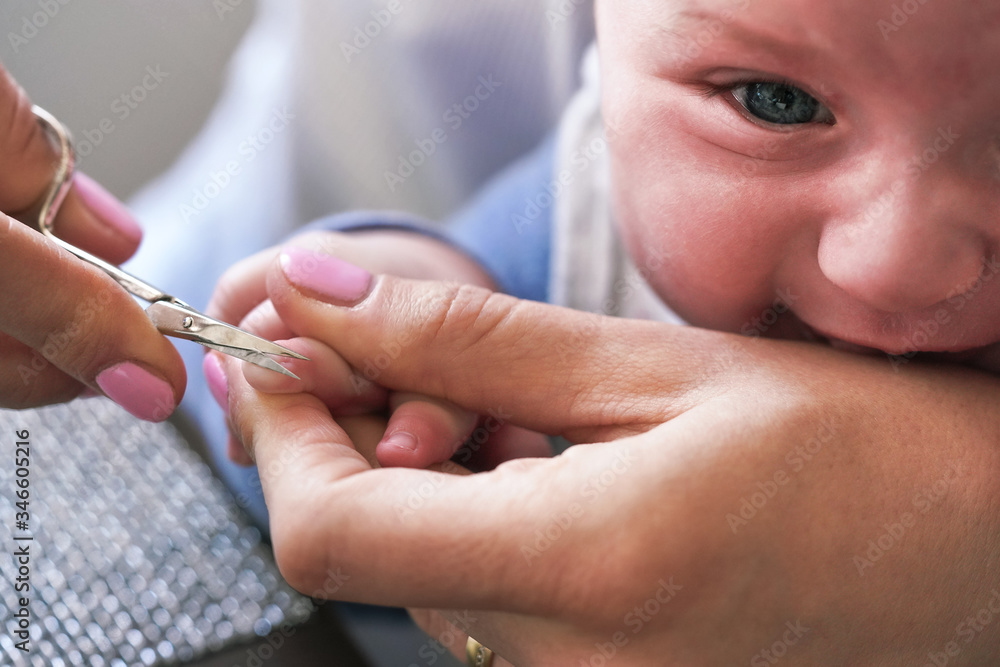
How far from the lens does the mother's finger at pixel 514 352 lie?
558 mm

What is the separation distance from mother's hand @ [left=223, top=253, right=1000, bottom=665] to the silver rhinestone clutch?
137 mm

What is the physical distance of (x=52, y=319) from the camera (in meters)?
0.54

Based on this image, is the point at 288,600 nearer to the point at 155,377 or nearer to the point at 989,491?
the point at 155,377

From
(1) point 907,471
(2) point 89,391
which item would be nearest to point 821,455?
(1) point 907,471

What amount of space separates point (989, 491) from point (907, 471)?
0.06 meters

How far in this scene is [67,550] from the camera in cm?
64
